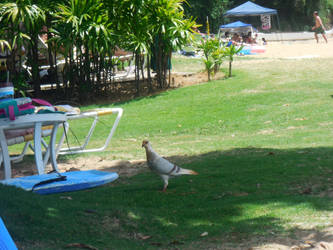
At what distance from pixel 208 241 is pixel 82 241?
3.22 ft

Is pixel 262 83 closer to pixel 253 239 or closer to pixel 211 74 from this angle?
pixel 211 74

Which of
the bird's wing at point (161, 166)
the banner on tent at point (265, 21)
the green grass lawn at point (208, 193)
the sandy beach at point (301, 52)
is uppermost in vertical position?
the banner on tent at point (265, 21)

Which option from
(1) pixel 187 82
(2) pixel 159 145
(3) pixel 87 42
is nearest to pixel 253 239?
(2) pixel 159 145

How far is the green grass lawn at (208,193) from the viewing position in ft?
13.9

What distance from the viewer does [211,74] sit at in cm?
1656

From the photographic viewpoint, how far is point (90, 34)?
44.7 feet

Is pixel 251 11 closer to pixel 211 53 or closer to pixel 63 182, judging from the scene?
pixel 211 53

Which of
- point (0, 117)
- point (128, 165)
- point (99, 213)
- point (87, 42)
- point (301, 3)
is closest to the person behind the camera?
point (99, 213)

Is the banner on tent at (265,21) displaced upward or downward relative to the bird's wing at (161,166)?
upward

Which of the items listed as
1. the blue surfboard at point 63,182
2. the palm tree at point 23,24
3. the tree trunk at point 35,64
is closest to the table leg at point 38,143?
the blue surfboard at point 63,182

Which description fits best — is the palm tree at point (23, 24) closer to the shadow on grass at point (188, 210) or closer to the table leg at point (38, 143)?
the table leg at point (38, 143)

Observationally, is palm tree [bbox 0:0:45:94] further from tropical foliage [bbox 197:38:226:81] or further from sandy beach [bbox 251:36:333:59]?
sandy beach [bbox 251:36:333:59]

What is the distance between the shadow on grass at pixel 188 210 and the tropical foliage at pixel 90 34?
7805 mm

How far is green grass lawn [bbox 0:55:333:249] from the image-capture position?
4223 mm
